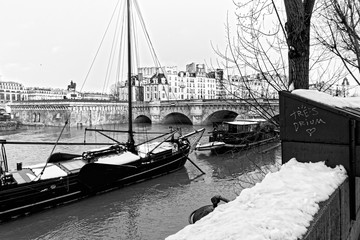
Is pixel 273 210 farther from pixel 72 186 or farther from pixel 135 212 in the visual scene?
pixel 72 186

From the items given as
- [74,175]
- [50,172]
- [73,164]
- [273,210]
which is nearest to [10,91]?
[73,164]

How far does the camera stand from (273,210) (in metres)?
2.45

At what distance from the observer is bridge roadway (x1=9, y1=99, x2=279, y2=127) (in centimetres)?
5531

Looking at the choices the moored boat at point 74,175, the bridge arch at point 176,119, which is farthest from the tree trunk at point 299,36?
the bridge arch at point 176,119

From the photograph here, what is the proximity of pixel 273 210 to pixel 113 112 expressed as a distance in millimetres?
65274

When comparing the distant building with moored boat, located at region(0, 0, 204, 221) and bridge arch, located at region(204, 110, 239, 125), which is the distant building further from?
moored boat, located at region(0, 0, 204, 221)

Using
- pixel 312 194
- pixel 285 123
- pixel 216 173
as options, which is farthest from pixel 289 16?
pixel 216 173

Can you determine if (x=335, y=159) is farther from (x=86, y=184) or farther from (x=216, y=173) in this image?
(x=216, y=173)

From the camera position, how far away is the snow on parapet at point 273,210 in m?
2.11

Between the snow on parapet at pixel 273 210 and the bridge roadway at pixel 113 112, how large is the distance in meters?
A: 50.0

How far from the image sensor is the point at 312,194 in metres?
2.70

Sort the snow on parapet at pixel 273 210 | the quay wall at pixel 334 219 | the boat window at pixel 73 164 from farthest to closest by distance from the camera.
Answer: the boat window at pixel 73 164 < the quay wall at pixel 334 219 < the snow on parapet at pixel 273 210

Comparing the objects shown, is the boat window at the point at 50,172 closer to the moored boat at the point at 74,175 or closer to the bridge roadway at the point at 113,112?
the moored boat at the point at 74,175

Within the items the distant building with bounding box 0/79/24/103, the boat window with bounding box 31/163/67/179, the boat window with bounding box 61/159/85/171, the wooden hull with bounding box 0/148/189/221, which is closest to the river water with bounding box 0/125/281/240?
the wooden hull with bounding box 0/148/189/221
